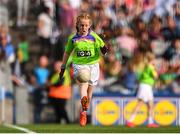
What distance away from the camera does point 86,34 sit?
11.7 metres

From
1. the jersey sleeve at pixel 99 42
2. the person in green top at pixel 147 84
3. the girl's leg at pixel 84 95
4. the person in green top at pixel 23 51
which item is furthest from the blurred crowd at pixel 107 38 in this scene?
the girl's leg at pixel 84 95

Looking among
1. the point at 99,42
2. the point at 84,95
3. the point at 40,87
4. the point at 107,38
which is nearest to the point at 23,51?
the point at 40,87

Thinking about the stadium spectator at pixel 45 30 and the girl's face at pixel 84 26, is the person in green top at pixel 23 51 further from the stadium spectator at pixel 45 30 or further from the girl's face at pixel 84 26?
the girl's face at pixel 84 26

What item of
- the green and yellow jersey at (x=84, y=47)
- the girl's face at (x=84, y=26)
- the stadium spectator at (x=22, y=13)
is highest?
the stadium spectator at (x=22, y=13)

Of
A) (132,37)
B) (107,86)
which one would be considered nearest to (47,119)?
(107,86)

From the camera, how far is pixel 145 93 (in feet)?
57.4

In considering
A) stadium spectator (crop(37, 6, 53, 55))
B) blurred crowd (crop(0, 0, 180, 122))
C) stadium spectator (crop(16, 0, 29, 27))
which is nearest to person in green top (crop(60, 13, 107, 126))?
blurred crowd (crop(0, 0, 180, 122))

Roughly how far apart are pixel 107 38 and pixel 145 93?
2982 mm

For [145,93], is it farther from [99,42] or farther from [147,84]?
[99,42]

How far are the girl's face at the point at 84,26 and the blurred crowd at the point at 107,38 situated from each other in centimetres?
792

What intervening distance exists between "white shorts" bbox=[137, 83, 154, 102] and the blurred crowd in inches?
70.2

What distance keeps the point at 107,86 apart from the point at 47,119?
1991mm

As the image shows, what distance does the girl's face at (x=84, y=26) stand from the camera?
11414mm

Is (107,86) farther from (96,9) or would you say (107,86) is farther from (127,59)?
(96,9)
